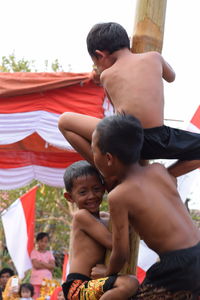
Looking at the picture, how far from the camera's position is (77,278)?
277 centimetres

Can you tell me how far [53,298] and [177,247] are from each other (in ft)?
17.5

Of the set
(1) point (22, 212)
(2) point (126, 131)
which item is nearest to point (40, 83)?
(1) point (22, 212)

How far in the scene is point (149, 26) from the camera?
9.94 feet

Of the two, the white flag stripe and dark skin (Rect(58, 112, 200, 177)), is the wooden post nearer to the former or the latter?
dark skin (Rect(58, 112, 200, 177))

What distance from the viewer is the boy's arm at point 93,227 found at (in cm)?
274

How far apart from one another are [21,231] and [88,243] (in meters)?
6.15

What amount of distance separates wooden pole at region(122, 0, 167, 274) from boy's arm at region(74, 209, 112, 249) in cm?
100

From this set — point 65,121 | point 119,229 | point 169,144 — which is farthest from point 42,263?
point 119,229

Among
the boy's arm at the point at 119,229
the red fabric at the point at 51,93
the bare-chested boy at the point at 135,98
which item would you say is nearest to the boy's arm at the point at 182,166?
the bare-chested boy at the point at 135,98

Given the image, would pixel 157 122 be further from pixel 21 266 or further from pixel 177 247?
pixel 21 266

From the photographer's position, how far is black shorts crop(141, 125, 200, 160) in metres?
2.60

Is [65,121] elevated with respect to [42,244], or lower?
elevated

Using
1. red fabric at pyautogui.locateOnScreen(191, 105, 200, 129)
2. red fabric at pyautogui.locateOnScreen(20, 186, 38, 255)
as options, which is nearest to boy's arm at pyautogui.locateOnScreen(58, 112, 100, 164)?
red fabric at pyautogui.locateOnScreen(191, 105, 200, 129)

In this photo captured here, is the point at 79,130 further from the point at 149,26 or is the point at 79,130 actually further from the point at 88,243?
the point at 149,26
